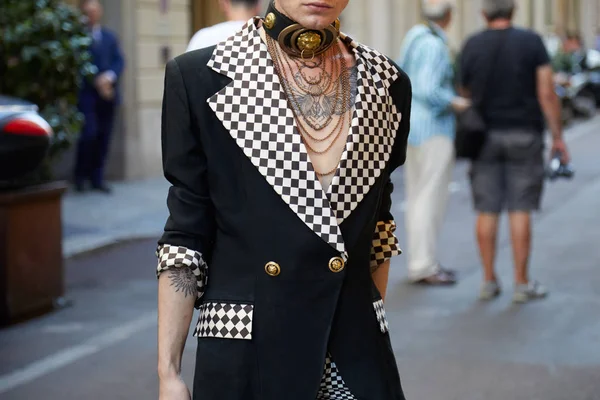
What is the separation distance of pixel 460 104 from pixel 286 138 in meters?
5.73

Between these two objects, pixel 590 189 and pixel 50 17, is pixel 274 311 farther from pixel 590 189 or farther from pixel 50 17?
pixel 590 189

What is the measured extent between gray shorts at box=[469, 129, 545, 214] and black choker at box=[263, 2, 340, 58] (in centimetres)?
551

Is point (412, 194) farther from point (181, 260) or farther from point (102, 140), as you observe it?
point (181, 260)

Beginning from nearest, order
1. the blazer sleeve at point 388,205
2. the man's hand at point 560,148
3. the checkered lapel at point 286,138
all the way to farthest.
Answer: the checkered lapel at point 286,138 → the blazer sleeve at point 388,205 → the man's hand at point 560,148

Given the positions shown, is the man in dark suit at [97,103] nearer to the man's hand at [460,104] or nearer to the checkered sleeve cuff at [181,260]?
the man's hand at [460,104]

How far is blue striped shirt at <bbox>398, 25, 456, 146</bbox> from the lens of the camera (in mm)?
8398

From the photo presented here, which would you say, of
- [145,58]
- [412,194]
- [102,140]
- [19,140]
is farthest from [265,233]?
[145,58]

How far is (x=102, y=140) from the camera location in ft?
47.3

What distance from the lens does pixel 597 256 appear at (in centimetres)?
983

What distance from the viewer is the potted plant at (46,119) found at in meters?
7.65

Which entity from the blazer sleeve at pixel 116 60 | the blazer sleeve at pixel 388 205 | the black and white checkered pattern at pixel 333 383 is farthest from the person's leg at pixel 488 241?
the blazer sleeve at pixel 116 60

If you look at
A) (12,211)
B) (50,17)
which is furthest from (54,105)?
(12,211)

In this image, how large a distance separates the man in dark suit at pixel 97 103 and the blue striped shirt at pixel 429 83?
609cm

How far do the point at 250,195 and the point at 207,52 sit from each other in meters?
0.31
